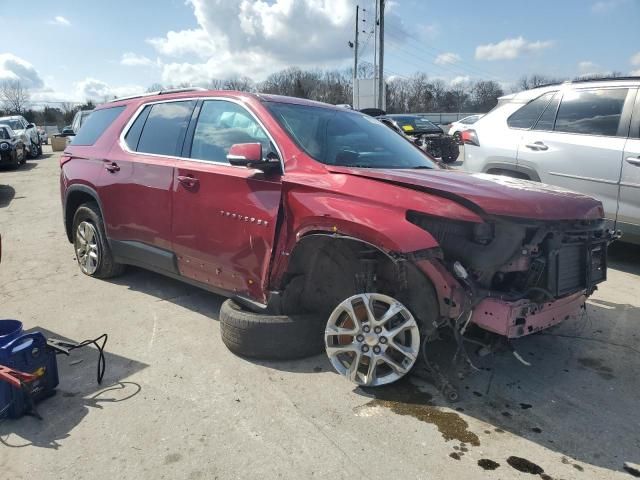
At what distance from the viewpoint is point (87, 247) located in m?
5.41

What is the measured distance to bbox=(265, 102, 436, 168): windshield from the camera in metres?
3.55

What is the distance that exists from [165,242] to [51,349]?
1.40 meters

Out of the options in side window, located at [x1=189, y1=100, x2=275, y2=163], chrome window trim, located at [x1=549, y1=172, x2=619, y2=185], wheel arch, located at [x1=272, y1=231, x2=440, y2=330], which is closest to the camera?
wheel arch, located at [x1=272, y1=231, x2=440, y2=330]

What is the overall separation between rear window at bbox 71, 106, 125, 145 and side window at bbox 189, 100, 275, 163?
1492 mm

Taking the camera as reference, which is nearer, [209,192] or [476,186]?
[476,186]

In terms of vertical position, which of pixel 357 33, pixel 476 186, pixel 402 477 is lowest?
pixel 402 477

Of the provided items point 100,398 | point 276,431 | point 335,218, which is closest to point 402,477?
point 276,431

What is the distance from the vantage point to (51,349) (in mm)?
3072

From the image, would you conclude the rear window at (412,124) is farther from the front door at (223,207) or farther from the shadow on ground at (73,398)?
the shadow on ground at (73,398)

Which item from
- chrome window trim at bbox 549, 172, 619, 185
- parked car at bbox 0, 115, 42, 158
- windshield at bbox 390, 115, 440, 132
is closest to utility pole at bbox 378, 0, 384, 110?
windshield at bbox 390, 115, 440, 132

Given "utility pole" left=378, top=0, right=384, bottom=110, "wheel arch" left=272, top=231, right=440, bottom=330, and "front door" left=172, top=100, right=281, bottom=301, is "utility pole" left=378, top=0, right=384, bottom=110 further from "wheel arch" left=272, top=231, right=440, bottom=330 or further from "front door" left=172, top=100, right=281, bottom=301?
"wheel arch" left=272, top=231, right=440, bottom=330

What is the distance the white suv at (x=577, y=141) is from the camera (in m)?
5.35

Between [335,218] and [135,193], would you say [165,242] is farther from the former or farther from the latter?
[335,218]

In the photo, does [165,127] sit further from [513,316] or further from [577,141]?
[577,141]
